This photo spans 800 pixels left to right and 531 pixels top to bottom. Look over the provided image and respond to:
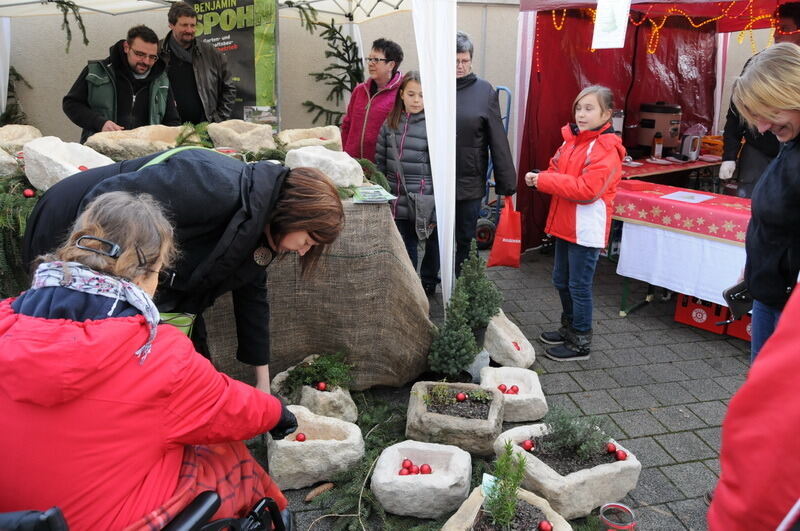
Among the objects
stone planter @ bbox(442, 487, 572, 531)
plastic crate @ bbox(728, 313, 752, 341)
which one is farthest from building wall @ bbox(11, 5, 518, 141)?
stone planter @ bbox(442, 487, 572, 531)

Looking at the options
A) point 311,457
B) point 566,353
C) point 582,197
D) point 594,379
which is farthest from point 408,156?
point 311,457

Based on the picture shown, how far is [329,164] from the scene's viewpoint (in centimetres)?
343

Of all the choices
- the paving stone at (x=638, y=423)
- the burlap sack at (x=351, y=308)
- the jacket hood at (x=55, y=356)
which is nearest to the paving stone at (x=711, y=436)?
the paving stone at (x=638, y=423)

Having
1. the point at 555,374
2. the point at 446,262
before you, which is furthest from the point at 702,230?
the point at 446,262

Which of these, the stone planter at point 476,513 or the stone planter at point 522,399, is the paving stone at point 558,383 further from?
the stone planter at point 476,513

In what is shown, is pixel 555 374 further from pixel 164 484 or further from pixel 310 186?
pixel 164 484

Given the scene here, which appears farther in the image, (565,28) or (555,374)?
(565,28)

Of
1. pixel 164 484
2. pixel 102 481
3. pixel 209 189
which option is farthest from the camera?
pixel 209 189

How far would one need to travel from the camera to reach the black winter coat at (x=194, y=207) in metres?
2.04

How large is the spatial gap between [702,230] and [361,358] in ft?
A: 8.60

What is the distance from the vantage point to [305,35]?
303 inches

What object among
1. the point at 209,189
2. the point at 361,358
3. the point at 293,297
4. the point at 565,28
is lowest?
the point at 361,358

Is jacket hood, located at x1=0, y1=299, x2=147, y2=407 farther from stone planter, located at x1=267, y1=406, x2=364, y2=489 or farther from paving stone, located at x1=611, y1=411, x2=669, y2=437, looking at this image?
paving stone, located at x1=611, y1=411, x2=669, y2=437

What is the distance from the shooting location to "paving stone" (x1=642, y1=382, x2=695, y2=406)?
3.64 metres
